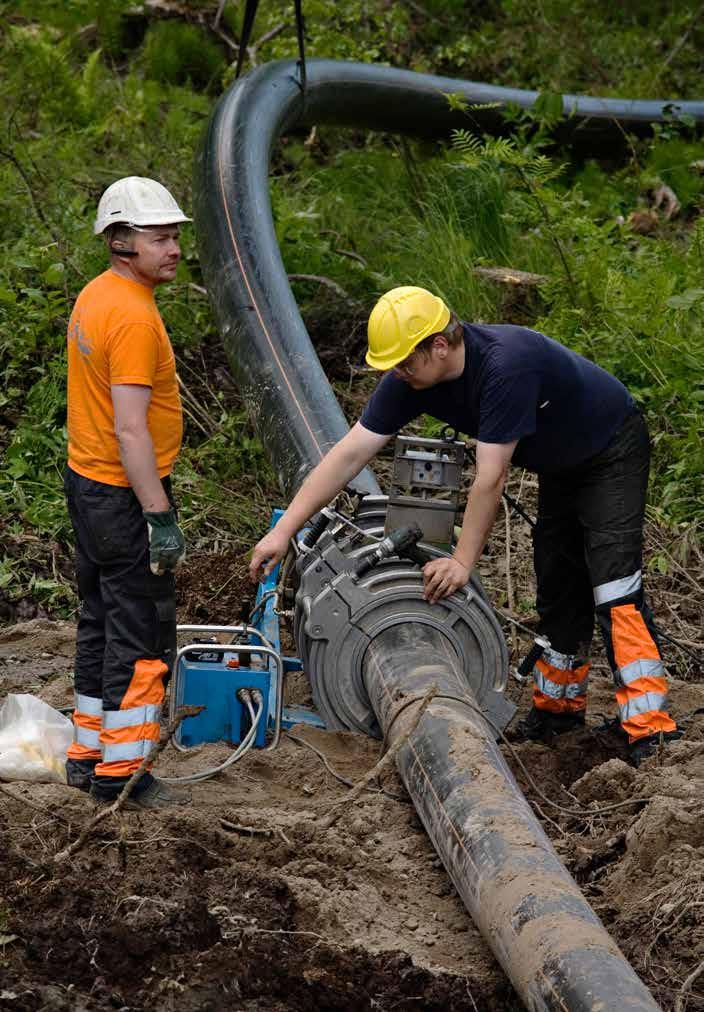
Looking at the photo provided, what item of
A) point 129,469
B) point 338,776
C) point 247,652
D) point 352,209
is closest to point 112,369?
point 129,469

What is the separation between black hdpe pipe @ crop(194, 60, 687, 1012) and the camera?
2975 millimetres

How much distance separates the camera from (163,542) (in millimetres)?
3971

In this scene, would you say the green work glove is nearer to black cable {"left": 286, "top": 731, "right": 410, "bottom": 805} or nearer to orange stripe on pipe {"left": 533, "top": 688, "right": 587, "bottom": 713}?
black cable {"left": 286, "top": 731, "right": 410, "bottom": 805}

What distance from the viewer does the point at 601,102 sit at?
30.9 ft

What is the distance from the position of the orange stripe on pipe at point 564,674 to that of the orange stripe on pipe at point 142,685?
5.61 feet

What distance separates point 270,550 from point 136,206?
4.21 feet

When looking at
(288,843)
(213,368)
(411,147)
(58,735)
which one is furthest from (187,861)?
(411,147)

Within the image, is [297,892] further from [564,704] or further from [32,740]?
[564,704]

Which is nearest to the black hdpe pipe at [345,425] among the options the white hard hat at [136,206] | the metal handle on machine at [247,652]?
the metal handle on machine at [247,652]

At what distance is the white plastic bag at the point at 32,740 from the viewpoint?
13.8 ft

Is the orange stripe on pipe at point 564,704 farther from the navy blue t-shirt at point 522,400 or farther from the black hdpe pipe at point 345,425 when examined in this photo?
the navy blue t-shirt at point 522,400

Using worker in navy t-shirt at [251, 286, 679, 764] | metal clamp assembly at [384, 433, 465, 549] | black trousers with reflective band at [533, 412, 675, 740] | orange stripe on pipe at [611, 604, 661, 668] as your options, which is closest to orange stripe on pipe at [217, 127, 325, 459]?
metal clamp assembly at [384, 433, 465, 549]

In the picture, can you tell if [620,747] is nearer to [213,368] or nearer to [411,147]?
[213,368]

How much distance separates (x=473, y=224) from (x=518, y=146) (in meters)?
0.60
